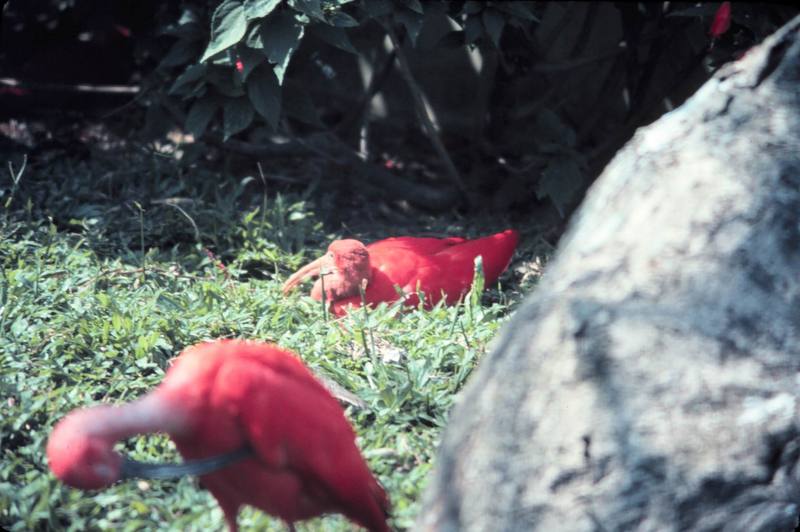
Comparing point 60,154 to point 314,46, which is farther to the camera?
point 60,154

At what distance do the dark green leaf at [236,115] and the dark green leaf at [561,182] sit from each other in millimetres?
1383

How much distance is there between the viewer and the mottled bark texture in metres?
1.85

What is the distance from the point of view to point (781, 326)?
206cm

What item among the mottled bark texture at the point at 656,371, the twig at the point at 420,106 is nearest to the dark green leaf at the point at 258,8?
the twig at the point at 420,106

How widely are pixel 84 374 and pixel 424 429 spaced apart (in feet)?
3.68

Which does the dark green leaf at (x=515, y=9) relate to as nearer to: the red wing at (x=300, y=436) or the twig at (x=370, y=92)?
the twig at (x=370, y=92)

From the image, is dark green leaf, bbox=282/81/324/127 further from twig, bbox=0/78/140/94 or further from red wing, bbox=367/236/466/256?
twig, bbox=0/78/140/94

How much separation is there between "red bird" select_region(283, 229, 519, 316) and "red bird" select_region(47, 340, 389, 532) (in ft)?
4.13

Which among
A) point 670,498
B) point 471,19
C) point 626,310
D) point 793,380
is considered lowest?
point 670,498

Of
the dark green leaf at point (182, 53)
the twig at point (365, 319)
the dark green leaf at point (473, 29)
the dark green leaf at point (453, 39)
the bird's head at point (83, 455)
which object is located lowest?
the twig at point (365, 319)

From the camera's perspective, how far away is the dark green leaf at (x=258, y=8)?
325cm

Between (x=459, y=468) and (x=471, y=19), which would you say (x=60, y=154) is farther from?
(x=459, y=468)

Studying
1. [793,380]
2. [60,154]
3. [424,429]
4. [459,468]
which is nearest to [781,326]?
[793,380]

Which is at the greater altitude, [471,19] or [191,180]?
[471,19]
